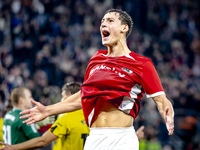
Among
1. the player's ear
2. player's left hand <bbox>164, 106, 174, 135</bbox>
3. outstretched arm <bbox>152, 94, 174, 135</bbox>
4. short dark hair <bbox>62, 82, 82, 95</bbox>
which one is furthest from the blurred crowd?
player's left hand <bbox>164, 106, 174, 135</bbox>

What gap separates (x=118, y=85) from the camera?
274cm

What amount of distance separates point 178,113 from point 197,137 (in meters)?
0.90

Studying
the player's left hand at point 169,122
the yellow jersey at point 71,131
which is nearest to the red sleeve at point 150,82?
the player's left hand at point 169,122

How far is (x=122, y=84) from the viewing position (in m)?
2.76

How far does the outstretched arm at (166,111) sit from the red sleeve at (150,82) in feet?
0.19

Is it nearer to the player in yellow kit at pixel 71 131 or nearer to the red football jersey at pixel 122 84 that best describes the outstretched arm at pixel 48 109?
the red football jersey at pixel 122 84

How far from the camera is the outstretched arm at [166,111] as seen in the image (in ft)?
7.60

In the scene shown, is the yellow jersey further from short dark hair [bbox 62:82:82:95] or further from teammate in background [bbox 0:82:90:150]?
short dark hair [bbox 62:82:82:95]

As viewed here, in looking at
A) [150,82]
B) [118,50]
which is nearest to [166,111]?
[150,82]

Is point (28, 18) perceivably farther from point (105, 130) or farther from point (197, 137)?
point (105, 130)

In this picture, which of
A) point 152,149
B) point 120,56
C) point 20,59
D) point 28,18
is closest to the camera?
point 120,56

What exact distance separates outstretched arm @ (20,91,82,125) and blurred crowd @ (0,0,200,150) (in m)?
5.81

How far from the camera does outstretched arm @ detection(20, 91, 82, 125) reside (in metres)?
2.75

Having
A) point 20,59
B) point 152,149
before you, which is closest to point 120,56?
point 152,149
